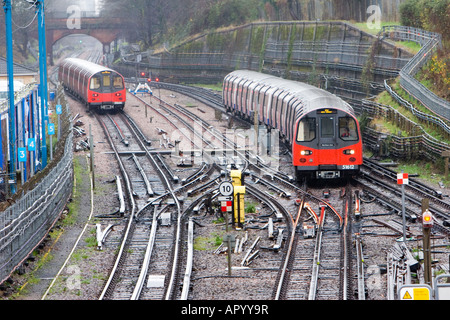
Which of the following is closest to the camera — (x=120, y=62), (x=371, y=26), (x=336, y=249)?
(x=336, y=249)

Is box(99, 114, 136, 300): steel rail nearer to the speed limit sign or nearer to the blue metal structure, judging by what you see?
the speed limit sign

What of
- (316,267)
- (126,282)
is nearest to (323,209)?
(316,267)

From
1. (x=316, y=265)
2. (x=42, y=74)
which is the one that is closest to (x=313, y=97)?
(x=316, y=265)

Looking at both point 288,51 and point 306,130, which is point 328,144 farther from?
point 288,51

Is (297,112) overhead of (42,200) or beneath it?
overhead

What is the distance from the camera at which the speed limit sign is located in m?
16.1

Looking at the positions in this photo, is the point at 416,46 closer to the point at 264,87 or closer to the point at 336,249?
the point at 264,87

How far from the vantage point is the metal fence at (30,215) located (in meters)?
12.8

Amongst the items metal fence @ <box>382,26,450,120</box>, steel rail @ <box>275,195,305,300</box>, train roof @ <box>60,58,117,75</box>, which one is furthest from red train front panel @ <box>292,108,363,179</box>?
train roof @ <box>60,58,117,75</box>

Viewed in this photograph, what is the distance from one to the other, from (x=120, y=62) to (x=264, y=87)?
56.9m

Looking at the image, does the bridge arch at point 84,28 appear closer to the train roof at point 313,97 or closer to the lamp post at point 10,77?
the train roof at point 313,97

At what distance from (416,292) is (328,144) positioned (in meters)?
15.5

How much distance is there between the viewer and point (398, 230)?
15680mm

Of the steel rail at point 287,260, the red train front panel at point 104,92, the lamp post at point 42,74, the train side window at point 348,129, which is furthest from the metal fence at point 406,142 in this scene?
the red train front panel at point 104,92
